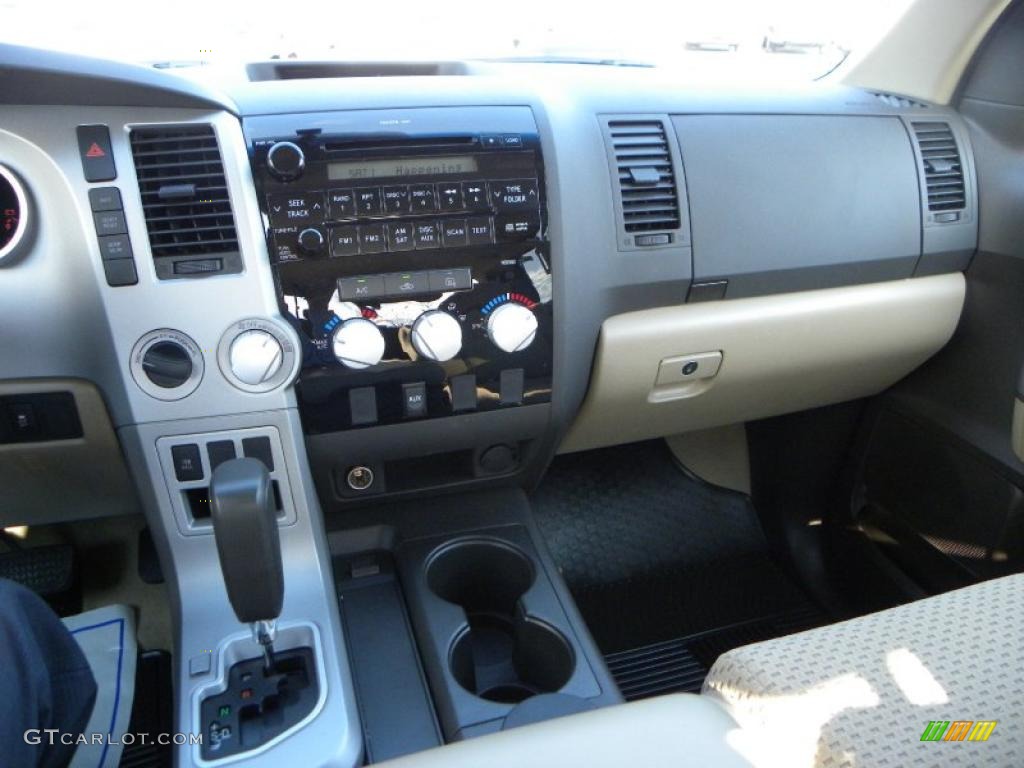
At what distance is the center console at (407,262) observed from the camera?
116 cm

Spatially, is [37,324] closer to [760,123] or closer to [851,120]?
[760,123]

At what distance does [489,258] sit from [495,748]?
2.35ft

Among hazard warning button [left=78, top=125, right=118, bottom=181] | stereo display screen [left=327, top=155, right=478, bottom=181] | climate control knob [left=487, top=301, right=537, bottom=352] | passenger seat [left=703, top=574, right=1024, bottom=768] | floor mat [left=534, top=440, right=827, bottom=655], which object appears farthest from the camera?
floor mat [left=534, top=440, right=827, bottom=655]

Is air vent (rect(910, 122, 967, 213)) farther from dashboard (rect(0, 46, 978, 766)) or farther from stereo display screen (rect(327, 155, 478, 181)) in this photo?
stereo display screen (rect(327, 155, 478, 181))

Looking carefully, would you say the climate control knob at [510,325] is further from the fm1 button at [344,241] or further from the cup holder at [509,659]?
the cup holder at [509,659]

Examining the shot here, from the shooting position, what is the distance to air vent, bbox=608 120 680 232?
136cm

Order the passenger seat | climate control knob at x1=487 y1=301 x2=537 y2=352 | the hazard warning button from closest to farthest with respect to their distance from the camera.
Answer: the passenger seat
the hazard warning button
climate control knob at x1=487 y1=301 x2=537 y2=352

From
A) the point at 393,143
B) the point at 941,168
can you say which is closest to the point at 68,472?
the point at 393,143

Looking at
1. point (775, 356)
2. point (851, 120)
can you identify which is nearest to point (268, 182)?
point (775, 356)

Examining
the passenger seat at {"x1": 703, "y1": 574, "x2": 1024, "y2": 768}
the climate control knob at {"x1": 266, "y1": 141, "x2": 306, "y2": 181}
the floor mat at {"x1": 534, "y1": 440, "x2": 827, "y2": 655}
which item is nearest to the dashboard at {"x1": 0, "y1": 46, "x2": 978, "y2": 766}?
the climate control knob at {"x1": 266, "y1": 141, "x2": 306, "y2": 181}

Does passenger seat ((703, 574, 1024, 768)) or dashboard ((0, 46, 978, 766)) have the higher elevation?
dashboard ((0, 46, 978, 766))

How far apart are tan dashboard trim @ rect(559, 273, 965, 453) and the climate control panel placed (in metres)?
0.22

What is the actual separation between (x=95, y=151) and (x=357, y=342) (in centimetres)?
43

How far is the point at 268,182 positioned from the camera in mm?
1138
